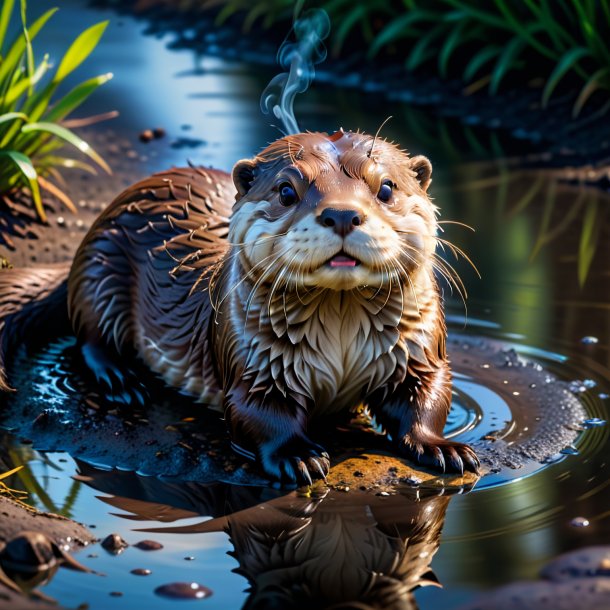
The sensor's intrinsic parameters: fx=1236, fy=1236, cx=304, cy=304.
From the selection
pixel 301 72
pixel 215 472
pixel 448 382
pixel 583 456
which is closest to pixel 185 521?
pixel 215 472

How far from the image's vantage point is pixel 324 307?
10.8 ft

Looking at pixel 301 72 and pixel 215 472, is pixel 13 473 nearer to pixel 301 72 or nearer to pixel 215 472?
pixel 215 472

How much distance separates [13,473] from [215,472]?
0.55 metres

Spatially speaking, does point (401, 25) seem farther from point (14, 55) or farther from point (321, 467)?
point (321, 467)

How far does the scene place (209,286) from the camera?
352 cm

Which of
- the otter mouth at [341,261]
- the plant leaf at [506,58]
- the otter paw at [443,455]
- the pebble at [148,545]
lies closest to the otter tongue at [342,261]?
the otter mouth at [341,261]

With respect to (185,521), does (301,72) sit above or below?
above

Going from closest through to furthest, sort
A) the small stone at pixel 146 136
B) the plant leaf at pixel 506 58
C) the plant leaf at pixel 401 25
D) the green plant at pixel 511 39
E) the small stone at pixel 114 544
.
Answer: the small stone at pixel 114 544
the small stone at pixel 146 136
the green plant at pixel 511 39
the plant leaf at pixel 506 58
the plant leaf at pixel 401 25

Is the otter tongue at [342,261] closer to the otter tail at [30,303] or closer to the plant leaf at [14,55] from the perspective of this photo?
the otter tail at [30,303]

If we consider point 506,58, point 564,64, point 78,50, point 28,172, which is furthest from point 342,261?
point 506,58

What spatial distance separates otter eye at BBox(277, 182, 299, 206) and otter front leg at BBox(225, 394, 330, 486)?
55 centimetres

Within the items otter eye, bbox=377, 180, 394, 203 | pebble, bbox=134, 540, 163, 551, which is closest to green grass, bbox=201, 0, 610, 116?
otter eye, bbox=377, 180, 394, 203

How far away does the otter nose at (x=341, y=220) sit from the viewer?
117 inches

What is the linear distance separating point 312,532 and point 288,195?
2.81ft
